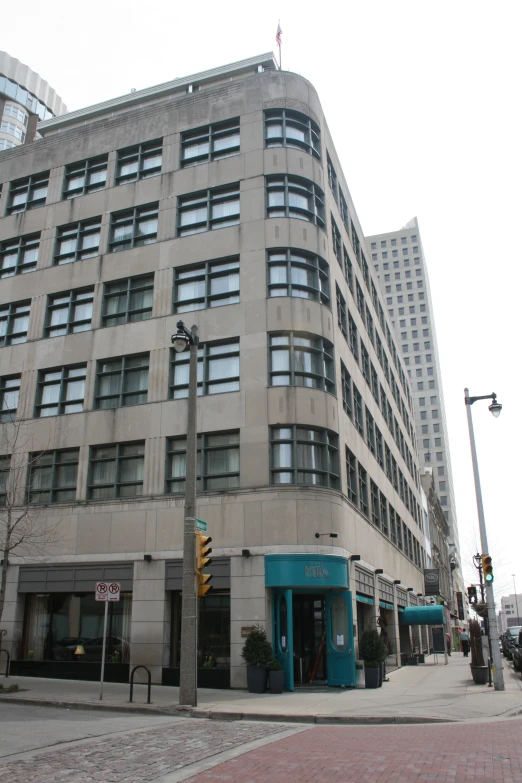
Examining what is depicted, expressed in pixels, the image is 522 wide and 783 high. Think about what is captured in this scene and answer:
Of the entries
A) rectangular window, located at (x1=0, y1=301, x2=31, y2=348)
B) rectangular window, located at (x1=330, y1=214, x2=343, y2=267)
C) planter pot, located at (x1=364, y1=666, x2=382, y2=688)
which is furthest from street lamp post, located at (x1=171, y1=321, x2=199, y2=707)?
rectangular window, located at (x1=330, y1=214, x2=343, y2=267)

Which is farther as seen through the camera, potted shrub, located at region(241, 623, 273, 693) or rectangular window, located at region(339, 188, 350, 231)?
rectangular window, located at region(339, 188, 350, 231)

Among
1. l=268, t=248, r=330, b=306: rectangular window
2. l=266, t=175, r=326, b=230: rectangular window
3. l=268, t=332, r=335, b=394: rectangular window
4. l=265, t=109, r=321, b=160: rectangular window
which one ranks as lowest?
l=268, t=332, r=335, b=394: rectangular window

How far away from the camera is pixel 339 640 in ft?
69.7

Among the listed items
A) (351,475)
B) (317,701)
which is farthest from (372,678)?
(351,475)

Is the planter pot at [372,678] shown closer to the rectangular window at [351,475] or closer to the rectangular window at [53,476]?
the rectangular window at [351,475]

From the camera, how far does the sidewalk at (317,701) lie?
14.2 meters

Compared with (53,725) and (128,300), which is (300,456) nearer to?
(128,300)

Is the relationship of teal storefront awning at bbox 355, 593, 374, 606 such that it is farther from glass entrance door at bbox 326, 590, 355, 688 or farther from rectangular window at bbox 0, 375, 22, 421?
rectangular window at bbox 0, 375, 22, 421

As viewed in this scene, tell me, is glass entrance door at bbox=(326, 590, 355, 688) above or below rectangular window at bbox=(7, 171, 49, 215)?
below

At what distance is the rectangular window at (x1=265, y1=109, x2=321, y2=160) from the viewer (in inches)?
1059

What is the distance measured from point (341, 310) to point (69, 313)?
1189 cm

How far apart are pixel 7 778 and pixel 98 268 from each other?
22655 millimetres

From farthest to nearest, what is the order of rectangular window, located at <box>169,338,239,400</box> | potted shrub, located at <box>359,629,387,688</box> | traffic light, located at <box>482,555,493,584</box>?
rectangular window, located at <box>169,338,239,400</box> → potted shrub, located at <box>359,629,387,688</box> → traffic light, located at <box>482,555,493,584</box>

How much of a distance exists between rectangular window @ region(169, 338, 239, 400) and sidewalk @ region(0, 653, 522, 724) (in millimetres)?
10145
